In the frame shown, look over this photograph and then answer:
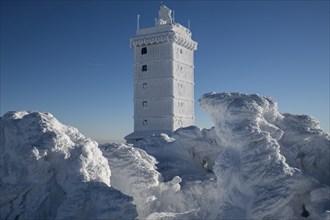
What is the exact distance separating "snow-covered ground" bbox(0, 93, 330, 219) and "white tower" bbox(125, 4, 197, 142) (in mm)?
24558

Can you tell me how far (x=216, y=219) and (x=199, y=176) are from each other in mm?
3735

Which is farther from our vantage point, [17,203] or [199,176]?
[199,176]

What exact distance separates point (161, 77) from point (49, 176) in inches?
1125

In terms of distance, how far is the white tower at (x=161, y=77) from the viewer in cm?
3694

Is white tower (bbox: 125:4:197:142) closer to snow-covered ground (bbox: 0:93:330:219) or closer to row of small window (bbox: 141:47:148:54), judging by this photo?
row of small window (bbox: 141:47:148:54)

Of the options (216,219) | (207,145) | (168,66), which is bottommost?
(216,219)

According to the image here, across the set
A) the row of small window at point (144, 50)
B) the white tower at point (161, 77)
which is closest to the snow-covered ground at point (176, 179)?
the white tower at point (161, 77)

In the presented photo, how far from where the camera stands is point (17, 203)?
8.88 m

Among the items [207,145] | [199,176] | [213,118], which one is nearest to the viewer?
[213,118]

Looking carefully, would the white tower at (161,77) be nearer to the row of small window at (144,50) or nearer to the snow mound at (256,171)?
the row of small window at (144,50)

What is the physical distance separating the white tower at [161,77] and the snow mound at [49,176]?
2645cm

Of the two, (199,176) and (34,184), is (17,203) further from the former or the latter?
(199,176)

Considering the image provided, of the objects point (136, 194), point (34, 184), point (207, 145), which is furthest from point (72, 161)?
point (207, 145)

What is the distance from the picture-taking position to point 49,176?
9.41 m
